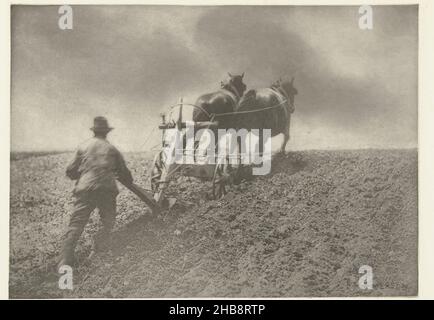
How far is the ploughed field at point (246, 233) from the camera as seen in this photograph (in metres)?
5.79

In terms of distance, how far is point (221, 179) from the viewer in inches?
233

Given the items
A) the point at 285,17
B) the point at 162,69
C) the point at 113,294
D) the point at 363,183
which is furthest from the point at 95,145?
the point at 363,183

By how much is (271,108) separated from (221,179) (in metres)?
0.87

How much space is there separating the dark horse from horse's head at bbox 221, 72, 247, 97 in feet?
0.21

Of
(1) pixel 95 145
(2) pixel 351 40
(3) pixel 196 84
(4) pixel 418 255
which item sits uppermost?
(2) pixel 351 40

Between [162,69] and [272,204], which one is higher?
[162,69]

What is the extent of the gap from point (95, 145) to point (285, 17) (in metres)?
2.27

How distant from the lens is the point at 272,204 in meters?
5.93

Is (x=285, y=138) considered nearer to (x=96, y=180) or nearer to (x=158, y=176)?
(x=158, y=176)

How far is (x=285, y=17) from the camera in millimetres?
5930

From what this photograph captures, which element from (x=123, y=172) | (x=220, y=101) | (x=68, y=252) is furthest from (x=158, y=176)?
(x=68, y=252)

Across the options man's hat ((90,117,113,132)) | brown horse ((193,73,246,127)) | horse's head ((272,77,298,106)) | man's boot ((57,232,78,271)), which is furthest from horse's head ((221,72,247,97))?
man's boot ((57,232,78,271))

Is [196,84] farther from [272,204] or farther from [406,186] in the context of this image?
Result: [406,186]

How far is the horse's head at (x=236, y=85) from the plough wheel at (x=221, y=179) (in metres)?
0.74
